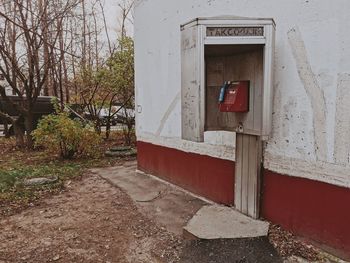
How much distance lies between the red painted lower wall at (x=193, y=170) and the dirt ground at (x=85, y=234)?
88cm

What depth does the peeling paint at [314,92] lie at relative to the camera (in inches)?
125

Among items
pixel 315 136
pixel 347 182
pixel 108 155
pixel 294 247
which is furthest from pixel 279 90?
pixel 108 155

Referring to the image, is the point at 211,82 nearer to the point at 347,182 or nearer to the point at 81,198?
the point at 347,182

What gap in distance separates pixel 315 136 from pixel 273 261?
1.23 meters

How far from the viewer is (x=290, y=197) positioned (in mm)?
3514

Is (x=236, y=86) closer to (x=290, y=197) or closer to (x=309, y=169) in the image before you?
(x=309, y=169)

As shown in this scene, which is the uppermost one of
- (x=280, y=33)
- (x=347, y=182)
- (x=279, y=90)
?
(x=280, y=33)

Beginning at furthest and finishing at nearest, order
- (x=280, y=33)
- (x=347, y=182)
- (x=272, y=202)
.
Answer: (x=272, y=202) < (x=280, y=33) < (x=347, y=182)

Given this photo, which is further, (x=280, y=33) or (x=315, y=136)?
(x=280, y=33)

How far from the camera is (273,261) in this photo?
3.18 meters

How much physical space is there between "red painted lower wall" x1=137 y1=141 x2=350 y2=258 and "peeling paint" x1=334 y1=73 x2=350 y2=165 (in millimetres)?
291

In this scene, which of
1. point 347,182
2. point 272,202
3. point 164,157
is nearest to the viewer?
point 347,182

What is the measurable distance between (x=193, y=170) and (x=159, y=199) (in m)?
0.66

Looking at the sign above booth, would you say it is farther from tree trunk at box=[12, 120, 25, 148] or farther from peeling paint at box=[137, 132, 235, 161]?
tree trunk at box=[12, 120, 25, 148]
